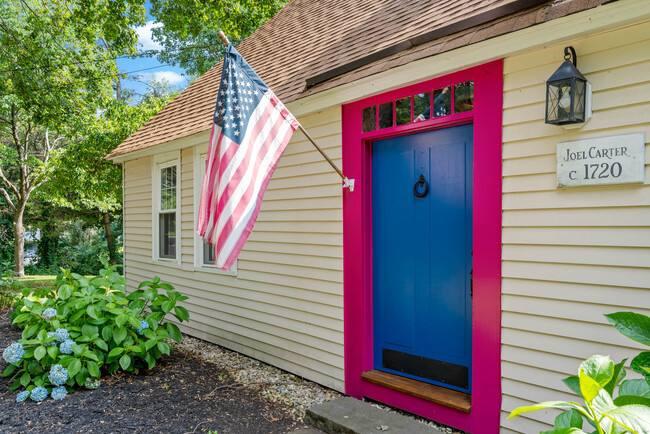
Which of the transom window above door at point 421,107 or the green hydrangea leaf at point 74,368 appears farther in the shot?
the green hydrangea leaf at point 74,368

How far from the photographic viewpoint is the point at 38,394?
3738mm

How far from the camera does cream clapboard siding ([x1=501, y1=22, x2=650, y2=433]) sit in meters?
2.47

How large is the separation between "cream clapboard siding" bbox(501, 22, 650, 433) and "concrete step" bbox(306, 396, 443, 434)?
66 centimetres

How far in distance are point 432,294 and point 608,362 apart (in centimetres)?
256

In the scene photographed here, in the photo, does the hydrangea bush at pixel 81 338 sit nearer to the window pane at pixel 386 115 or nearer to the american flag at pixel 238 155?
the american flag at pixel 238 155

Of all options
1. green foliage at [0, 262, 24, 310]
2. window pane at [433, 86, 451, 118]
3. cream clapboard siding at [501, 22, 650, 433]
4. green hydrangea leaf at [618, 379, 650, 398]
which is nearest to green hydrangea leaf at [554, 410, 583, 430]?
green hydrangea leaf at [618, 379, 650, 398]

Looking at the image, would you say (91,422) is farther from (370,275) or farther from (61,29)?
(61,29)

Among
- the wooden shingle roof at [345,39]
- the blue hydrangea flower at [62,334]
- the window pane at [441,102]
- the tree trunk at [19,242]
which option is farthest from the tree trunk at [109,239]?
the window pane at [441,102]

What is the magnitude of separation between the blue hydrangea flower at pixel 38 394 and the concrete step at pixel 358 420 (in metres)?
2.27

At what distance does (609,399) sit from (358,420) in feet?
8.64

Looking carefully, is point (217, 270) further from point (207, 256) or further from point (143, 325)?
point (143, 325)

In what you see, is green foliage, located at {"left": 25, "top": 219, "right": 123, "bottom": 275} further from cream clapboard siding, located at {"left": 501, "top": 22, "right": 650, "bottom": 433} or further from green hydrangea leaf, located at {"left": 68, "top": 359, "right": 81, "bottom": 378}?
cream clapboard siding, located at {"left": 501, "top": 22, "right": 650, "bottom": 433}

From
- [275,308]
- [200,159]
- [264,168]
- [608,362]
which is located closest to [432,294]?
[264,168]

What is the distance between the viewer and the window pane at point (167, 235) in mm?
7258
